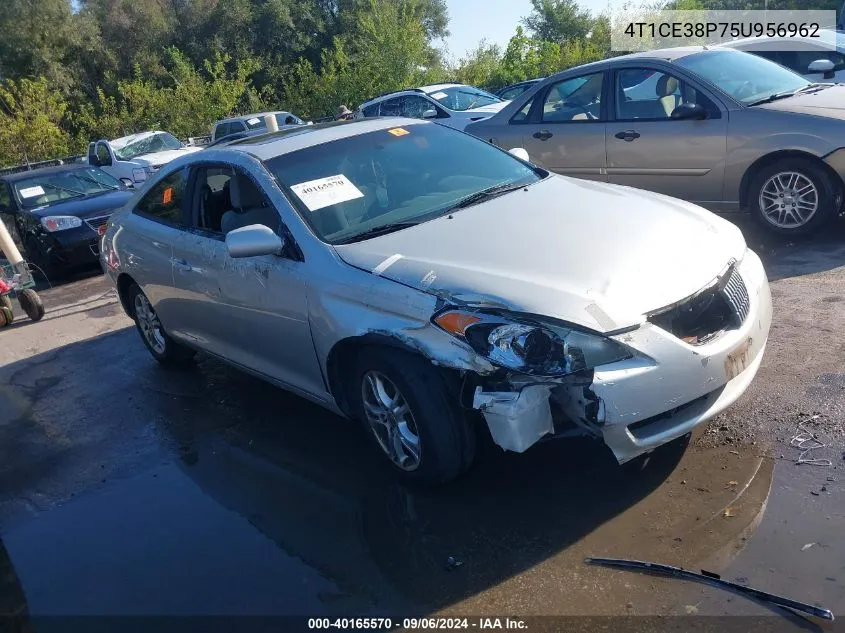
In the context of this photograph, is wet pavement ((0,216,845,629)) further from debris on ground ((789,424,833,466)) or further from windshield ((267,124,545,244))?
windshield ((267,124,545,244))

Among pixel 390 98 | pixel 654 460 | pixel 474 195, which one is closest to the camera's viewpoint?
pixel 654 460

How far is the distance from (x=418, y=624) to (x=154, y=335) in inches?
161

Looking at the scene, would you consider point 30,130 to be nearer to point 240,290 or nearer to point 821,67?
point 821,67

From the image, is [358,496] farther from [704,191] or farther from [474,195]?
[704,191]

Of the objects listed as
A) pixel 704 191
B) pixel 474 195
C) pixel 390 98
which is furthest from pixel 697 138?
pixel 390 98

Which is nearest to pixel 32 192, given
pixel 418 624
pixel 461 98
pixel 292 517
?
pixel 461 98

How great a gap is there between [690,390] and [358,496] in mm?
1698

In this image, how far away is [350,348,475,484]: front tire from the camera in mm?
3676

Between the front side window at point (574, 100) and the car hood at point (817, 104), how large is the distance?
5.47 ft

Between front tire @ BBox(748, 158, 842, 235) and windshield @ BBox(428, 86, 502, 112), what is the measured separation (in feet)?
29.8

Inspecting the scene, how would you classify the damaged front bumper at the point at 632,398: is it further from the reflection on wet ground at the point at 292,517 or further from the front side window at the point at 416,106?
the front side window at the point at 416,106

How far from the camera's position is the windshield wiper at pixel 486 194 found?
4.61 metres

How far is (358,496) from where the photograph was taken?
13.6ft

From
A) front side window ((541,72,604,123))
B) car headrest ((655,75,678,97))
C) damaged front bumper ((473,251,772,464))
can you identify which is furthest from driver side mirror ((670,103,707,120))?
damaged front bumper ((473,251,772,464))
